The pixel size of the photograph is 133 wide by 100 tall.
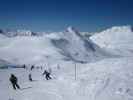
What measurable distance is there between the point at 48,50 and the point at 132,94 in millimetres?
109119

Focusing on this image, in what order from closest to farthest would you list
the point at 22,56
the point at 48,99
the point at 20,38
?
the point at 48,99 → the point at 22,56 → the point at 20,38

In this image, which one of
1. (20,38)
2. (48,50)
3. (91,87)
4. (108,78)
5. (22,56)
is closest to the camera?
(91,87)

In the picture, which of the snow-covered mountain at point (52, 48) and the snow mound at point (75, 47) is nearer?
the snow-covered mountain at point (52, 48)

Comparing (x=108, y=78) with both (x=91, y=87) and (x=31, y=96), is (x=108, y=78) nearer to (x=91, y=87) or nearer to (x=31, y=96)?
(x=91, y=87)

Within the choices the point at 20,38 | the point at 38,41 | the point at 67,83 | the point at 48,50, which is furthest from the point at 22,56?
the point at 67,83

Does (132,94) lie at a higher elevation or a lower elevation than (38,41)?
lower

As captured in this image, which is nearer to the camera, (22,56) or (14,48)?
(22,56)

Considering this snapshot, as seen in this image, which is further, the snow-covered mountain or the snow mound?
the snow mound

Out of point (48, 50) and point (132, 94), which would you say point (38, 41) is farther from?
point (132, 94)

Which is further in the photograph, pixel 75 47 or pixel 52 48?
pixel 75 47

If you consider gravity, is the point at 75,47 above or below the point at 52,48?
above

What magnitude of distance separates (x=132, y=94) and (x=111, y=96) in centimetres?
151

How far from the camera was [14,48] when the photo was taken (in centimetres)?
13425

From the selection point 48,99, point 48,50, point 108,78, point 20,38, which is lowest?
point 48,99
